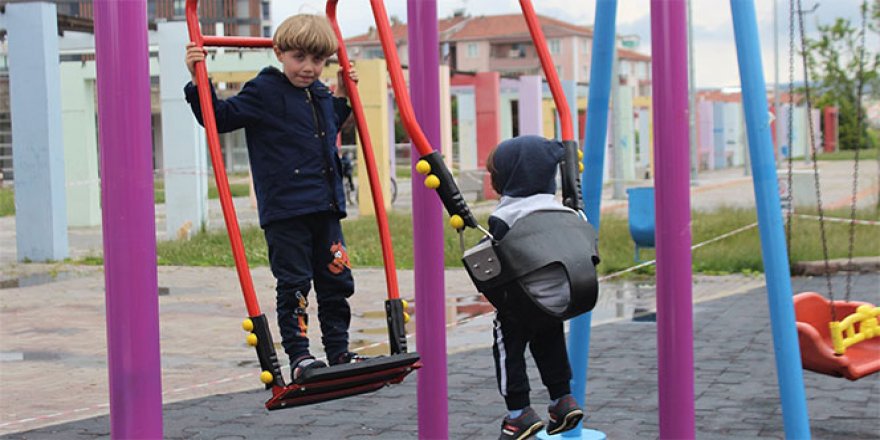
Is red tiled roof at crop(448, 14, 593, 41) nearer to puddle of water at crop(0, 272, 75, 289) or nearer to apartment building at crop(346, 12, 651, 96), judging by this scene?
apartment building at crop(346, 12, 651, 96)

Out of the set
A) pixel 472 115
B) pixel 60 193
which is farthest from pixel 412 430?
pixel 472 115

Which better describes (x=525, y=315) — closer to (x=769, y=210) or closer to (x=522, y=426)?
(x=522, y=426)

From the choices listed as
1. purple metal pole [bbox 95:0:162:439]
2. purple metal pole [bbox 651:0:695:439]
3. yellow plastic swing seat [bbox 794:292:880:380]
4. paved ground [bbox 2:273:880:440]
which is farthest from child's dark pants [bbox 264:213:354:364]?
yellow plastic swing seat [bbox 794:292:880:380]

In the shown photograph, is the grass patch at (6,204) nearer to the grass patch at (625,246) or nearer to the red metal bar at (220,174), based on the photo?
the grass patch at (625,246)

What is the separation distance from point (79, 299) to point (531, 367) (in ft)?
18.5

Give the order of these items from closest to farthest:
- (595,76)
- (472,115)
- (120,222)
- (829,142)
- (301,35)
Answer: (120,222) → (301,35) → (595,76) → (472,115) → (829,142)

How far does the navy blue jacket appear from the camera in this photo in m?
3.99

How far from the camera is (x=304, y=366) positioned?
380cm

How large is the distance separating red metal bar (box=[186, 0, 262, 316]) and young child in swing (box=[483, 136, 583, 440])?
0.77 meters

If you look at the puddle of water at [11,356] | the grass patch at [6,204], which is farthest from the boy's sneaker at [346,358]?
the grass patch at [6,204]

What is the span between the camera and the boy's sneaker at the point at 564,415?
4.11 meters

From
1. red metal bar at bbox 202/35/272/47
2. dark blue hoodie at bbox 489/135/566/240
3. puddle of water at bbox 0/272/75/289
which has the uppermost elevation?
red metal bar at bbox 202/35/272/47

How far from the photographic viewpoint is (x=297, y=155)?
4027 mm

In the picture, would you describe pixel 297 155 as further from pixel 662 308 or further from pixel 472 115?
pixel 472 115
